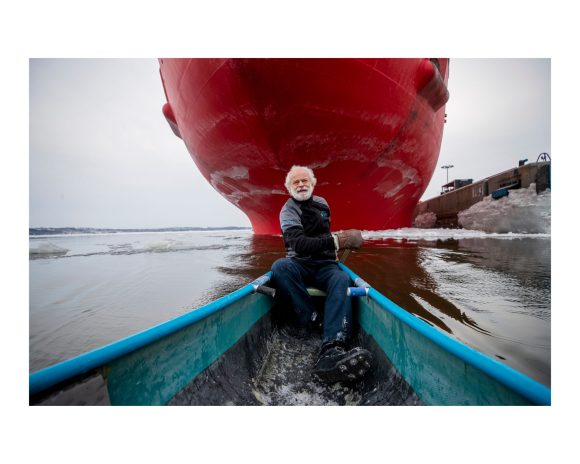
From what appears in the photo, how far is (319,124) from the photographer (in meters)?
4.30

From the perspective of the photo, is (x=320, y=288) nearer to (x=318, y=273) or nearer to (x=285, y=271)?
(x=318, y=273)

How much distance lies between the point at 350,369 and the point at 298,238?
859 mm

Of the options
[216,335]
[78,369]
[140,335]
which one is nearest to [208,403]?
[216,335]

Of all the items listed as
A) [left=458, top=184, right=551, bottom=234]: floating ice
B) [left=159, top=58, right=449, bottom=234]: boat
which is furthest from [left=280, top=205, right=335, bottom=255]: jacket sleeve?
[left=458, top=184, right=551, bottom=234]: floating ice

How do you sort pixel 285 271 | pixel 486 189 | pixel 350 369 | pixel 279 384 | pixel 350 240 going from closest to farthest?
pixel 350 369, pixel 279 384, pixel 285 271, pixel 350 240, pixel 486 189

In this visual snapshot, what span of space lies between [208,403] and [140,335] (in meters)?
0.45

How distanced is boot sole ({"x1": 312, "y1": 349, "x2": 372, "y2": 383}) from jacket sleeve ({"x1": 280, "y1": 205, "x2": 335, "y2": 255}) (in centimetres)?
72

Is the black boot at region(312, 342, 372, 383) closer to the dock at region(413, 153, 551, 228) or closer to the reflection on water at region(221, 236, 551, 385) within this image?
the reflection on water at region(221, 236, 551, 385)

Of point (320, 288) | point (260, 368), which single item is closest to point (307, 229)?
point (320, 288)

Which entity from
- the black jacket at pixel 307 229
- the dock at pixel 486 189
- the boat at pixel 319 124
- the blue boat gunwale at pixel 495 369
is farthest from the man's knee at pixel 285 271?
the dock at pixel 486 189

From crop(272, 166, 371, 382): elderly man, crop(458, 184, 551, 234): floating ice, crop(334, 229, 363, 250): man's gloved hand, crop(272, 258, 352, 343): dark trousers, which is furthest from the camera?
crop(458, 184, 551, 234): floating ice

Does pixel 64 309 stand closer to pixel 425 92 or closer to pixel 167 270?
pixel 167 270

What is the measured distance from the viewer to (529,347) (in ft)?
4.36

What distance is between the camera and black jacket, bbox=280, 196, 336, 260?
165 cm
